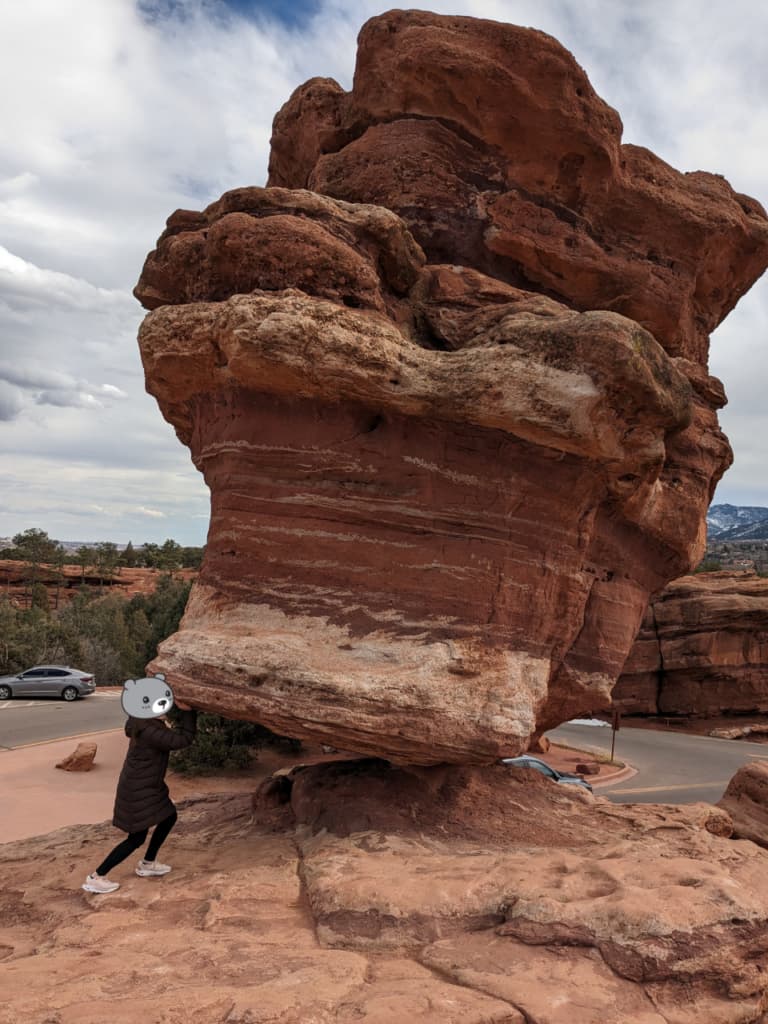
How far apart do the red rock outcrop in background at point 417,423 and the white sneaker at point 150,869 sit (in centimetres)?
131

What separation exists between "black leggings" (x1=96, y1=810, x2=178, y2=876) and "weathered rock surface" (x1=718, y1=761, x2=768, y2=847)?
655 cm

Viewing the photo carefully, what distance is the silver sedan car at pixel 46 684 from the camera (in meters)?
25.6

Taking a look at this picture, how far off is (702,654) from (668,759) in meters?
6.75

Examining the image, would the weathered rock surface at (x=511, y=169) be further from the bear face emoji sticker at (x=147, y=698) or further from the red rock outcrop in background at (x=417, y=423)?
the bear face emoji sticker at (x=147, y=698)

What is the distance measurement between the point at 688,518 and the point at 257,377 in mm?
6102

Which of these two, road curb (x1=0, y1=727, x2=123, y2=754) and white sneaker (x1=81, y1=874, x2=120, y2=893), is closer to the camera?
white sneaker (x1=81, y1=874, x2=120, y2=893)

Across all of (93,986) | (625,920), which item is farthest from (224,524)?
(625,920)

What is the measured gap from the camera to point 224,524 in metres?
7.22

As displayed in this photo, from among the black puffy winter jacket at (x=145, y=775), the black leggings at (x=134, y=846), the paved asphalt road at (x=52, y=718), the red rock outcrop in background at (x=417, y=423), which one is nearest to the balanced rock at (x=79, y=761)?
the paved asphalt road at (x=52, y=718)

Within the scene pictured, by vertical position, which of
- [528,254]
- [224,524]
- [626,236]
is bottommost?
[224,524]

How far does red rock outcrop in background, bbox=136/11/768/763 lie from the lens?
625cm

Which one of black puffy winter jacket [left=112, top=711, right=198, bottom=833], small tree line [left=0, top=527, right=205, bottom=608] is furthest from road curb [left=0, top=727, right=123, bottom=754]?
small tree line [left=0, top=527, right=205, bottom=608]

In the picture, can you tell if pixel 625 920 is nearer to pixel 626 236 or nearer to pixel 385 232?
pixel 385 232

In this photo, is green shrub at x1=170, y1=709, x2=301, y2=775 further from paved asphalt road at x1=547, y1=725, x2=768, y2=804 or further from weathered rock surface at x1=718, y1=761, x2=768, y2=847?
weathered rock surface at x1=718, y1=761, x2=768, y2=847
